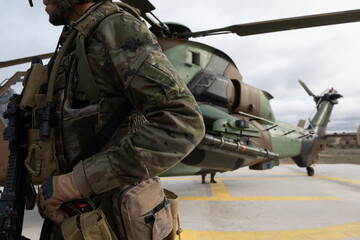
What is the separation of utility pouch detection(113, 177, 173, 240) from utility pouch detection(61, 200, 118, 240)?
7cm

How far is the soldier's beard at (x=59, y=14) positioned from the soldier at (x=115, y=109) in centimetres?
25

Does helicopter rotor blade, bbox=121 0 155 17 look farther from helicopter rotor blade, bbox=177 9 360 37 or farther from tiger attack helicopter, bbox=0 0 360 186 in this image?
helicopter rotor blade, bbox=177 9 360 37

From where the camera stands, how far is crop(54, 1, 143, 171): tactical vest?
112 centimetres

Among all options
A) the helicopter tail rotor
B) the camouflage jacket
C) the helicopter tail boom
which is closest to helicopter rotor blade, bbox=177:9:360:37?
the camouflage jacket

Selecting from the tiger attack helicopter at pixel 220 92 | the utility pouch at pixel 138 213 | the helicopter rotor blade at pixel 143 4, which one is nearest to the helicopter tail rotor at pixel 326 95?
the tiger attack helicopter at pixel 220 92

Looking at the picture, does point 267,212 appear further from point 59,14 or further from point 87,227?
point 59,14

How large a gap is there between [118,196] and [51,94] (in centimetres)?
61

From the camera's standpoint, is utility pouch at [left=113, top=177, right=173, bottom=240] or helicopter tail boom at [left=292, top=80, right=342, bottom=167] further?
helicopter tail boom at [left=292, top=80, right=342, bottom=167]

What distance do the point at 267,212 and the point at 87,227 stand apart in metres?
3.52

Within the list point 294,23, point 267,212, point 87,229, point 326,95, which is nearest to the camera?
point 87,229

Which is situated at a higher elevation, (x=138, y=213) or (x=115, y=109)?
(x=115, y=109)

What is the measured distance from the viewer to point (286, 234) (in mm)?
2998

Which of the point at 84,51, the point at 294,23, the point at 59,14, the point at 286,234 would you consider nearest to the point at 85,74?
the point at 84,51

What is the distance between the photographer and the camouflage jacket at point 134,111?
0.97 m
